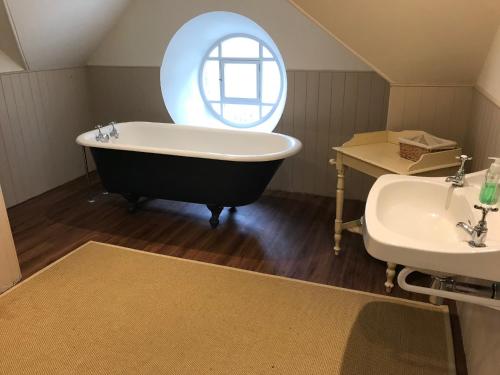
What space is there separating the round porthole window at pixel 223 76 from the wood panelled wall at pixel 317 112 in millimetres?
187

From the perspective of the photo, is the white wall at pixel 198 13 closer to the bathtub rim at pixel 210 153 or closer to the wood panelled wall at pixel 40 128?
the wood panelled wall at pixel 40 128

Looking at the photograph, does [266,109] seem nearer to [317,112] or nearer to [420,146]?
[317,112]

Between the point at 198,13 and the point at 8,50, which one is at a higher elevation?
the point at 198,13

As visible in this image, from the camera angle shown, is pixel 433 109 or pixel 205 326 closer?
pixel 205 326

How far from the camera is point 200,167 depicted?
2.87 meters

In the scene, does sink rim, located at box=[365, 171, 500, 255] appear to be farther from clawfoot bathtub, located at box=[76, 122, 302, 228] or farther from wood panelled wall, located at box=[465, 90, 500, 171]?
clawfoot bathtub, located at box=[76, 122, 302, 228]

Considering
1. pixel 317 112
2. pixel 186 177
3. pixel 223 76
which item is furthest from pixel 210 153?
pixel 223 76

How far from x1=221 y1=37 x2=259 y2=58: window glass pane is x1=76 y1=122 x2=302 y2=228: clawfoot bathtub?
1.06m

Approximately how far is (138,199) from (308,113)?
1.62 m

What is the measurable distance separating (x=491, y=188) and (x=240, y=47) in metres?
3.29

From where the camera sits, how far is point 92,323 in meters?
2.09

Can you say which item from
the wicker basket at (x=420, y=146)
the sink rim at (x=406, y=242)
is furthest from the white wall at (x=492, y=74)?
the sink rim at (x=406, y=242)

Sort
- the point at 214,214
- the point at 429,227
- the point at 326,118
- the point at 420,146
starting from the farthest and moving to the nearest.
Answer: the point at 326,118
the point at 214,214
the point at 420,146
the point at 429,227

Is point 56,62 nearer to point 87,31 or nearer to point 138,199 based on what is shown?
point 87,31
